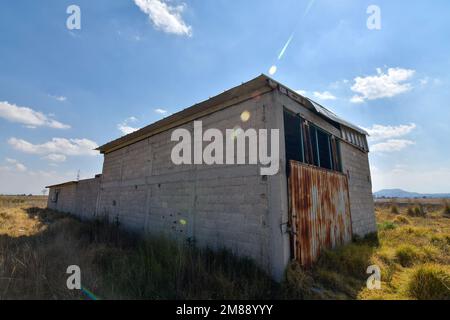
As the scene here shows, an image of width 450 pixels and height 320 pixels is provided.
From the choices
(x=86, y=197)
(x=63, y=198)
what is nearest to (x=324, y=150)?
(x=86, y=197)

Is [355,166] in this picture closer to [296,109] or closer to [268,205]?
[296,109]

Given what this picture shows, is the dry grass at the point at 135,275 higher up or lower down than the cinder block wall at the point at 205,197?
lower down

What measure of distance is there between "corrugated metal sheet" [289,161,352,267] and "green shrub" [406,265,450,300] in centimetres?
182

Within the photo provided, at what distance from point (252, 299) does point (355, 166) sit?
24.8 ft

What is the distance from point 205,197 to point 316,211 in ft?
9.70

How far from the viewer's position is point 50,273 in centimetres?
436

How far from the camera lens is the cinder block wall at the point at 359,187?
26.8ft

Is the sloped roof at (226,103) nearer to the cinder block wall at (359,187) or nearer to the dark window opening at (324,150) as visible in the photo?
the dark window opening at (324,150)

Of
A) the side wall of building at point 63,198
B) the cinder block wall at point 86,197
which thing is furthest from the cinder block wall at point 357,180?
the side wall of building at point 63,198

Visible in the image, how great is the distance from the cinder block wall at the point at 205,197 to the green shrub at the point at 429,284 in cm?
257
